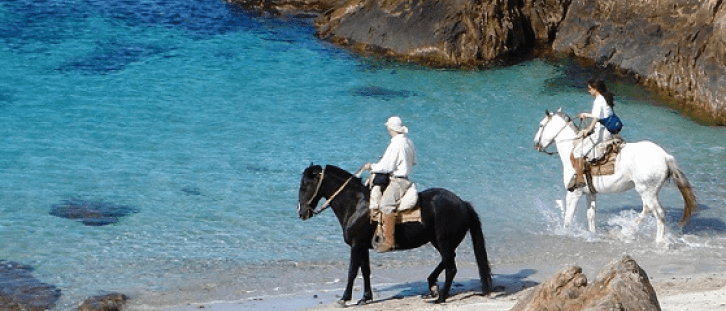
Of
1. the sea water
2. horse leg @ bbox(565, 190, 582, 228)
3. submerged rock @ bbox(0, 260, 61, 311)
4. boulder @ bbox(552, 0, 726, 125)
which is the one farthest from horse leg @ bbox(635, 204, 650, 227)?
submerged rock @ bbox(0, 260, 61, 311)

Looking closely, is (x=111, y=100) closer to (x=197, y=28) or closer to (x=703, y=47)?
(x=197, y=28)

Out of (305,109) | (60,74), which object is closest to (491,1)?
(305,109)

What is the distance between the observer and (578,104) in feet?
Answer: 70.5

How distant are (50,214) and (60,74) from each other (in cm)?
839

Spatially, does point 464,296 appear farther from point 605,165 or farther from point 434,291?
point 605,165

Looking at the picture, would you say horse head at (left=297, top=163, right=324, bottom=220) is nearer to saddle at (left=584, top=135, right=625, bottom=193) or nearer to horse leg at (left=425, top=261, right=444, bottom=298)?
horse leg at (left=425, top=261, right=444, bottom=298)

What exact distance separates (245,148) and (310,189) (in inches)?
305

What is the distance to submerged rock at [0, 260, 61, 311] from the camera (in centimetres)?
1239

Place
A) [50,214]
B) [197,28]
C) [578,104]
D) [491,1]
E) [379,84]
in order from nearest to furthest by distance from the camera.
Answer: [50,214], [578,104], [379,84], [491,1], [197,28]

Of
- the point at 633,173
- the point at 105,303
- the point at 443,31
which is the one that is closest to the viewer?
the point at 105,303

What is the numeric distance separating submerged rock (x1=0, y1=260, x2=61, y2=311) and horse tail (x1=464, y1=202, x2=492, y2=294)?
4.93 metres

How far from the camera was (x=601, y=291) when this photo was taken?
26.3ft

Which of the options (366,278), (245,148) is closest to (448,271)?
(366,278)

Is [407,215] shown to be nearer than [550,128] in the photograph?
Yes
